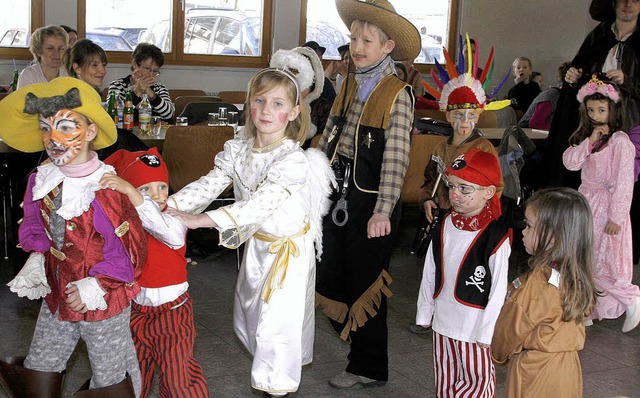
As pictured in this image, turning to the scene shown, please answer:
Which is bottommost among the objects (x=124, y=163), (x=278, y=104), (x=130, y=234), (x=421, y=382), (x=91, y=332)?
(x=421, y=382)

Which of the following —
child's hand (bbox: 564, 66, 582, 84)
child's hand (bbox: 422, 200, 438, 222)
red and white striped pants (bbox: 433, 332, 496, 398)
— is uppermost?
child's hand (bbox: 564, 66, 582, 84)

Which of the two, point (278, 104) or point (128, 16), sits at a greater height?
point (128, 16)

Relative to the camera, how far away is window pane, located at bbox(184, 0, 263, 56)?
10094 millimetres

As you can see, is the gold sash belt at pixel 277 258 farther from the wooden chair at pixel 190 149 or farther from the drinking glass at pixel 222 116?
the drinking glass at pixel 222 116

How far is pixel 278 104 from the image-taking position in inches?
120

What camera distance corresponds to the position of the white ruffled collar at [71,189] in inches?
98.0

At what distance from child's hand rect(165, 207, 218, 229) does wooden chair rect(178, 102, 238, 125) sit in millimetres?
3990

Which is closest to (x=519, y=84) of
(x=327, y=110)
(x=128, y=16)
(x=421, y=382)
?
(x=128, y=16)

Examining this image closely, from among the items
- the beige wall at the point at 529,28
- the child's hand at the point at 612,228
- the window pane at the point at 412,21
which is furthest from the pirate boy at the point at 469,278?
the beige wall at the point at 529,28

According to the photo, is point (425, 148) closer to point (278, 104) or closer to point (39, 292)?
point (278, 104)

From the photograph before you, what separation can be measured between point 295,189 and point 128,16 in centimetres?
742

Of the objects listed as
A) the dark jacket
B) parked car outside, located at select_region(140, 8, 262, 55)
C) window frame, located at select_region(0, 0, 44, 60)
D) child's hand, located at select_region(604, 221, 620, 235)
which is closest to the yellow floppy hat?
child's hand, located at select_region(604, 221, 620, 235)

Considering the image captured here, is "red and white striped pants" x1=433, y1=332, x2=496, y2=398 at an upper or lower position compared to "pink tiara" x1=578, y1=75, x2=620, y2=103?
lower

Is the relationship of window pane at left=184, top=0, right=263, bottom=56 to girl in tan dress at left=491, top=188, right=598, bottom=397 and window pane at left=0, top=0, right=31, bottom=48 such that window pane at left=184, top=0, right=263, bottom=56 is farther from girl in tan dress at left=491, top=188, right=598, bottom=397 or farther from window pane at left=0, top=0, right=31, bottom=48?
girl in tan dress at left=491, top=188, right=598, bottom=397
